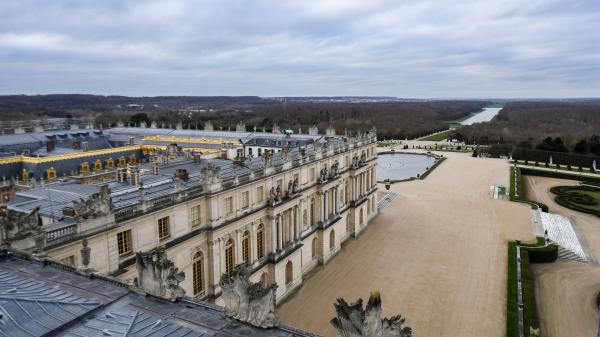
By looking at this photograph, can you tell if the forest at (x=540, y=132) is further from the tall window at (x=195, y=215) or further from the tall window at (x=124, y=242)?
the tall window at (x=124, y=242)

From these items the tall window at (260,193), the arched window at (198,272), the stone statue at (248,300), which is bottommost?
the arched window at (198,272)

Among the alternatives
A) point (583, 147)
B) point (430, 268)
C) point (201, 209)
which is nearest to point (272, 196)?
point (201, 209)

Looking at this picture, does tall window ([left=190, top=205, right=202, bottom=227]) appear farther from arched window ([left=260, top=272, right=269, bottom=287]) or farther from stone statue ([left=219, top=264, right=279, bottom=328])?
stone statue ([left=219, top=264, right=279, bottom=328])

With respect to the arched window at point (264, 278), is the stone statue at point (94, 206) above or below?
above

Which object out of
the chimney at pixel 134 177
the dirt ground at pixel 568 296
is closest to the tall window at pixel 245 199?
the chimney at pixel 134 177

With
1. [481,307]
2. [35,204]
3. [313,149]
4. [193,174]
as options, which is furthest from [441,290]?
[35,204]

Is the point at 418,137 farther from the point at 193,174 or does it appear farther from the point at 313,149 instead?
the point at 193,174
